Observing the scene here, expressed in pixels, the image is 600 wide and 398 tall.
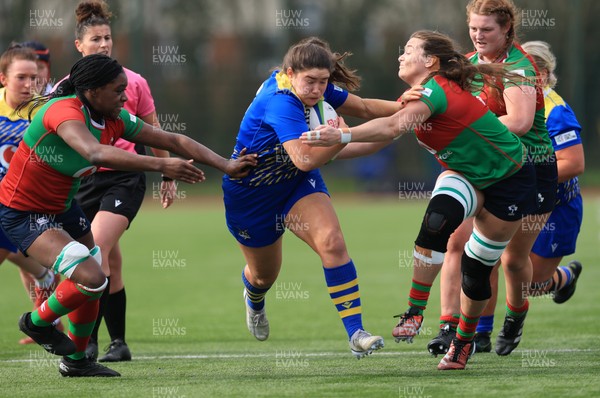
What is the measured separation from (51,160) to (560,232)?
3792mm

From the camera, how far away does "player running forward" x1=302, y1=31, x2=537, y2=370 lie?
5535 mm

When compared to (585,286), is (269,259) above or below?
above

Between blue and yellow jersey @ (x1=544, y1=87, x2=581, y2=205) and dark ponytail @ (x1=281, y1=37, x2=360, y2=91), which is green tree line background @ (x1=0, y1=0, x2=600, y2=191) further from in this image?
dark ponytail @ (x1=281, y1=37, x2=360, y2=91)

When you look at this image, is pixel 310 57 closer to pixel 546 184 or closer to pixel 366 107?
pixel 366 107

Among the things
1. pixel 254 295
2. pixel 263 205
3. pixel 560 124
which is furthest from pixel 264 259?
pixel 560 124

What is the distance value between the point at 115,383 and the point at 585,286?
6908mm

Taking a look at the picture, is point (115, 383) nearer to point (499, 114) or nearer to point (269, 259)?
point (269, 259)

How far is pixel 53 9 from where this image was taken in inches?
1266

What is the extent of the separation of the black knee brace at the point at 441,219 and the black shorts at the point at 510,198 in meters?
0.25

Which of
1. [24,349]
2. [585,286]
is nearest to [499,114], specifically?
[24,349]

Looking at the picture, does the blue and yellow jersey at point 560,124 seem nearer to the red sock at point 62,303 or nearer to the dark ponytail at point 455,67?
the dark ponytail at point 455,67

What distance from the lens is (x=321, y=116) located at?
5.82 meters

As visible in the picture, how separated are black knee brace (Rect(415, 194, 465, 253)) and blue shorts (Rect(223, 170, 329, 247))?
2.41 feet

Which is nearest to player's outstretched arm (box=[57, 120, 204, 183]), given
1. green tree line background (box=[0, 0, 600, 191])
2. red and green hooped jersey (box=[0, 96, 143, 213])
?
red and green hooped jersey (box=[0, 96, 143, 213])
